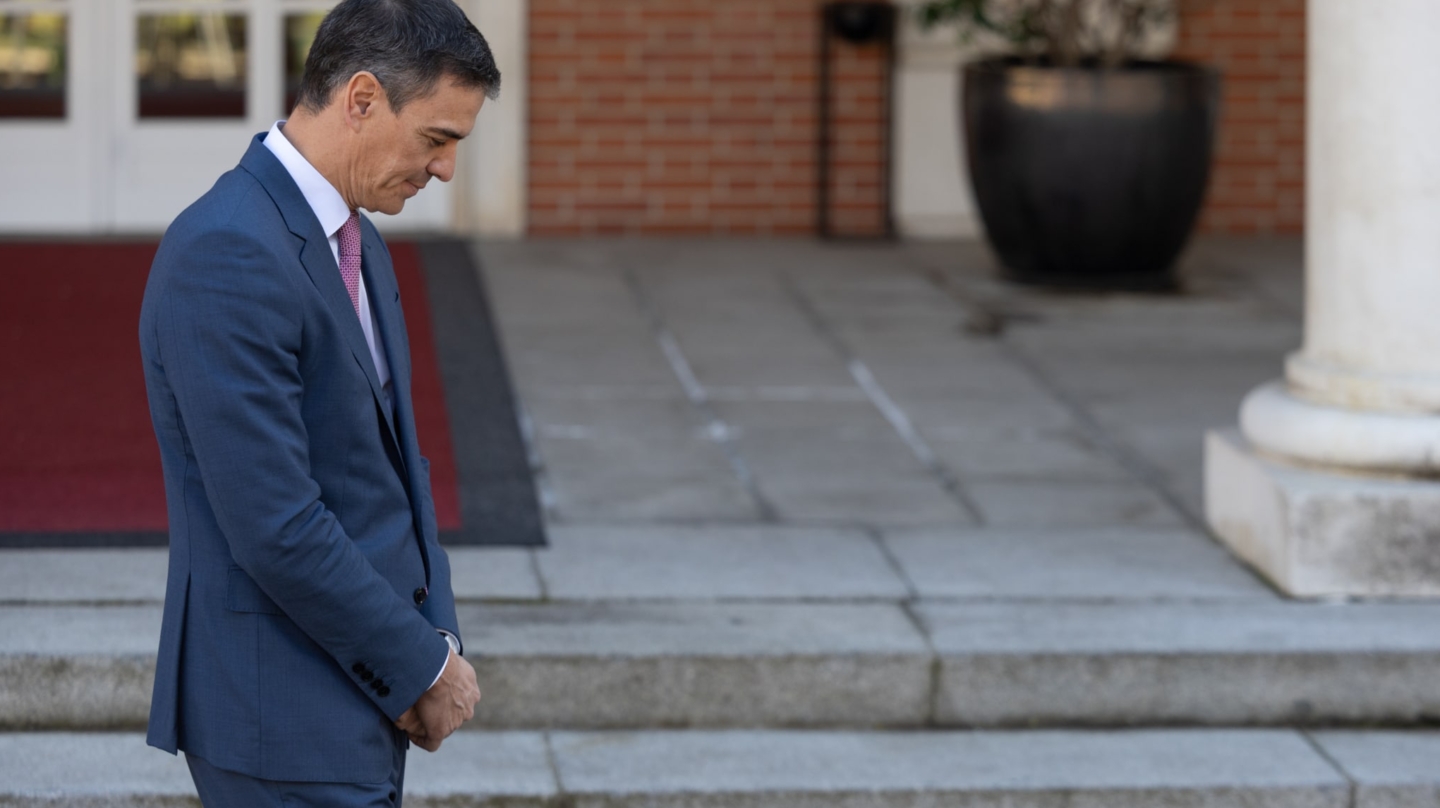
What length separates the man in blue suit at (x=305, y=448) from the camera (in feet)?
7.04

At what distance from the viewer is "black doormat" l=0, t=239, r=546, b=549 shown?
5113 mm

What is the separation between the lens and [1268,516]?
5.08 m

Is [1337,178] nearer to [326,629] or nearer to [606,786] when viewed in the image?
[606,786]

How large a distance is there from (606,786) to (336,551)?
2035 millimetres

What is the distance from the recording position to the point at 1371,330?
5.02m

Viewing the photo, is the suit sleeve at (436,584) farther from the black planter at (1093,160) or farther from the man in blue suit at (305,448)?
the black planter at (1093,160)

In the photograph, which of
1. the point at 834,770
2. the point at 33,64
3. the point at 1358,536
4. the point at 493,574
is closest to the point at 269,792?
the point at 834,770

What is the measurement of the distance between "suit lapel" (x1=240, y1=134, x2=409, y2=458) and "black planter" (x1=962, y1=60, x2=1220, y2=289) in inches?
248

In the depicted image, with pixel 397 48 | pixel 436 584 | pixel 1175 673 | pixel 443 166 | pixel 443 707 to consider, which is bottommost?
pixel 1175 673

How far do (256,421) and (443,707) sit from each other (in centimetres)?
47

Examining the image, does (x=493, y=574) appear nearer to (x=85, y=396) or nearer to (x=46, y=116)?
(x=85, y=396)

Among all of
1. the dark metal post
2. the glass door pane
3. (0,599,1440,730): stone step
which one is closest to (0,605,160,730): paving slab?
(0,599,1440,730): stone step

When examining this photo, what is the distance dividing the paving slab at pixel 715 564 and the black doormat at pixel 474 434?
0.21 metres

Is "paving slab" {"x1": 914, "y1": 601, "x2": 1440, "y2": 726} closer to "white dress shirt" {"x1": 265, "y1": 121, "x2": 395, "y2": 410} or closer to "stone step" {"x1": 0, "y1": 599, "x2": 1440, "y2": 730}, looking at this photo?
"stone step" {"x1": 0, "y1": 599, "x2": 1440, "y2": 730}
